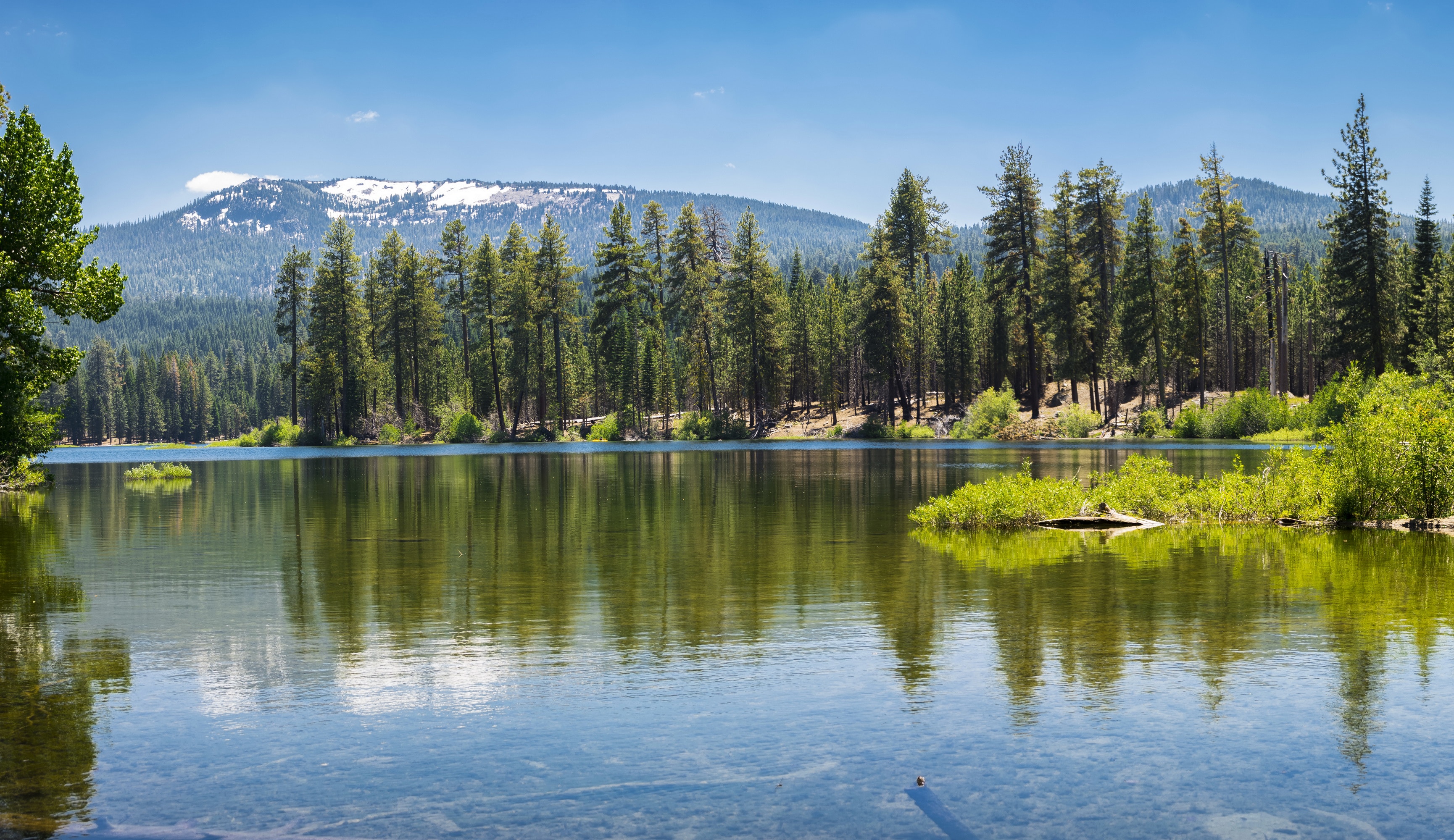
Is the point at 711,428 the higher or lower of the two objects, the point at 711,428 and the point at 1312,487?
the higher

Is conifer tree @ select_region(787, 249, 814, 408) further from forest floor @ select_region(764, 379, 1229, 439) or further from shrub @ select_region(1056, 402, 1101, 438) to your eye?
shrub @ select_region(1056, 402, 1101, 438)

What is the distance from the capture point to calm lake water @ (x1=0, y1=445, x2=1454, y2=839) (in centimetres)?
772

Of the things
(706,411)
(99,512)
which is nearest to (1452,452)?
(99,512)

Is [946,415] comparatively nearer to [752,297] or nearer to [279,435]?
[752,297]

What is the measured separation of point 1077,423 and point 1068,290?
36.6 feet

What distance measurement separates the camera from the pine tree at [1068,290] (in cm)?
8000

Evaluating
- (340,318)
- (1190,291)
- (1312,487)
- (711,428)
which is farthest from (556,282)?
(1312,487)

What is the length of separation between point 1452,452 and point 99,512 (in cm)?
3842

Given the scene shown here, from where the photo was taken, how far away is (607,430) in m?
97.0

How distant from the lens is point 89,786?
320 inches

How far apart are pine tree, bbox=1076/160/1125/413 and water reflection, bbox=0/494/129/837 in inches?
2951

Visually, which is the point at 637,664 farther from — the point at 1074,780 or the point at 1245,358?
the point at 1245,358

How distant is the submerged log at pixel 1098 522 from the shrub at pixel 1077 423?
5225 cm

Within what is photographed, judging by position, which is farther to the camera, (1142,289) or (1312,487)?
(1142,289)
